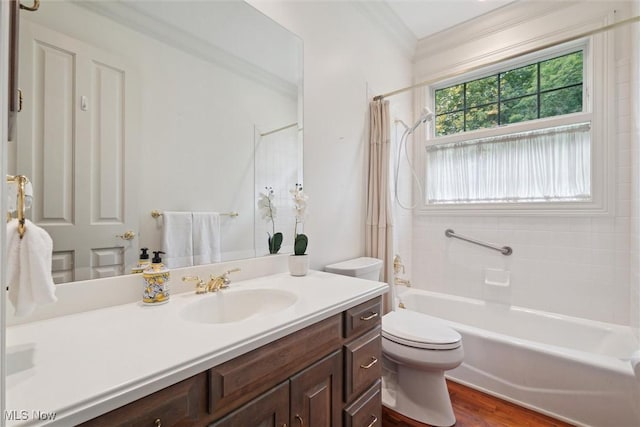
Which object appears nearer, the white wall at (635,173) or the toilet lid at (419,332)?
the toilet lid at (419,332)

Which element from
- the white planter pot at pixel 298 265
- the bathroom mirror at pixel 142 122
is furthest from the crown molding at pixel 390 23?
the white planter pot at pixel 298 265

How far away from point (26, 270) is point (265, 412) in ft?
2.07

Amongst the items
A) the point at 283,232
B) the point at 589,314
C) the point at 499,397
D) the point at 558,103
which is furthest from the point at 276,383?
the point at 558,103

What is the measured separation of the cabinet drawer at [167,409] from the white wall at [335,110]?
43.5 inches

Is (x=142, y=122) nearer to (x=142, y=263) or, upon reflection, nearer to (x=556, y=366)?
(x=142, y=263)

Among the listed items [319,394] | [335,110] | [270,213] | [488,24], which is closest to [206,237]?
[270,213]

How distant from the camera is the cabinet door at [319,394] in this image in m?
0.85

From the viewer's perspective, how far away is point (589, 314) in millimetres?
2031

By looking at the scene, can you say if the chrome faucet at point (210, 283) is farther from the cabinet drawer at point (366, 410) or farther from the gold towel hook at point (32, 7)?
the gold towel hook at point (32, 7)

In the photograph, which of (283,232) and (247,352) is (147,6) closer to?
(283,232)

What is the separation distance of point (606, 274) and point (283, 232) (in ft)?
7.43

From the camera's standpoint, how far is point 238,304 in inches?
44.5

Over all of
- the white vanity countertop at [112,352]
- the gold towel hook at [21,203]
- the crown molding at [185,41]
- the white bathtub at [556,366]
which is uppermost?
the crown molding at [185,41]

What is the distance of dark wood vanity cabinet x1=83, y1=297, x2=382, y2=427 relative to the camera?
583 millimetres
